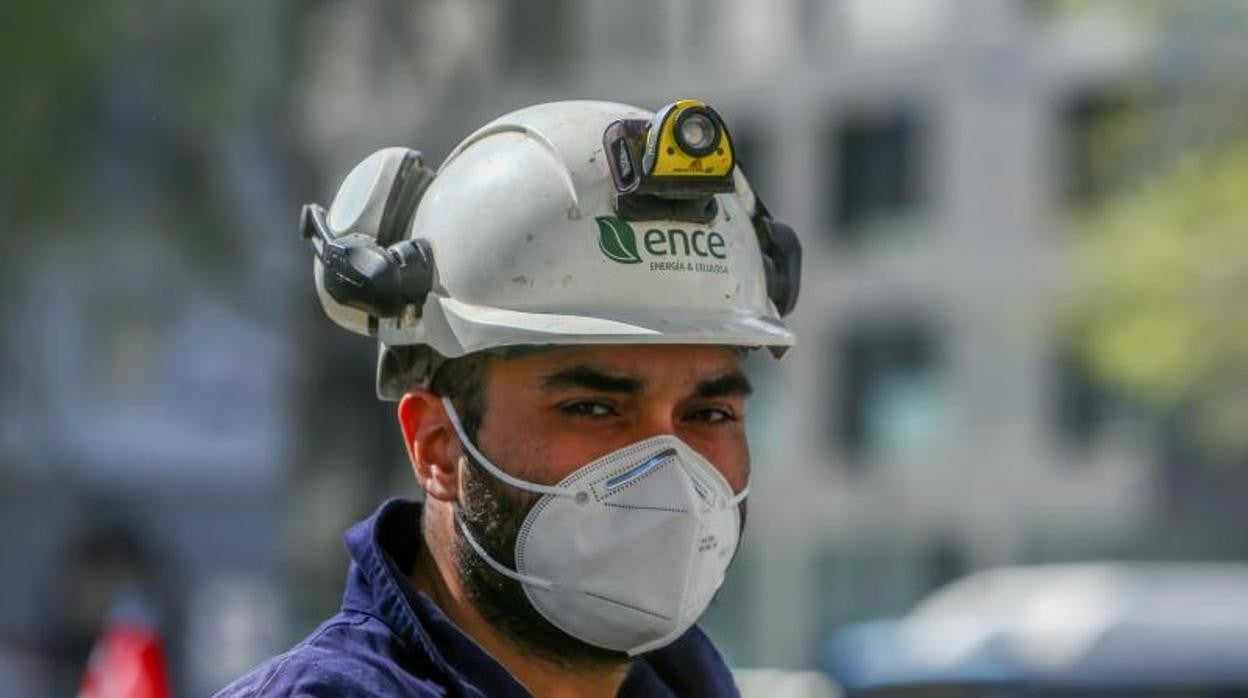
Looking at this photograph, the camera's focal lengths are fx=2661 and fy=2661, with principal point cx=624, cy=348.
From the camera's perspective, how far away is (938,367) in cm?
3231

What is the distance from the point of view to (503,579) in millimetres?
2889

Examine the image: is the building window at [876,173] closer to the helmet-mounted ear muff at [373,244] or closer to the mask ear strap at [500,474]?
the helmet-mounted ear muff at [373,244]

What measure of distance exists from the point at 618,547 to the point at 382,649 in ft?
0.94

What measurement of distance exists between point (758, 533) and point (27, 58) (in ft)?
56.3

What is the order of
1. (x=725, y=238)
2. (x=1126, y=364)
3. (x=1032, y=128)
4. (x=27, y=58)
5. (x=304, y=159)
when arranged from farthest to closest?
(x=1032, y=128), (x=304, y=159), (x=1126, y=364), (x=27, y=58), (x=725, y=238)

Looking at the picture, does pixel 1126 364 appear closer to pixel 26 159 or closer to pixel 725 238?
pixel 26 159

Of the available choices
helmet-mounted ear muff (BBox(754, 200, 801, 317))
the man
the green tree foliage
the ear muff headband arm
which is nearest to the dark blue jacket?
the man

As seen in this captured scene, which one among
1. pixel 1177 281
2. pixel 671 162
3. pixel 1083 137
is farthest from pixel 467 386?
pixel 1083 137

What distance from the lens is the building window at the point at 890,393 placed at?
3250cm

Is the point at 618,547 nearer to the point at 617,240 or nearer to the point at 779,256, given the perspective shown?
the point at 617,240

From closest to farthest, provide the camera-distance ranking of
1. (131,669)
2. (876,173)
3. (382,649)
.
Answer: (382,649) → (131,669) → (876,173)

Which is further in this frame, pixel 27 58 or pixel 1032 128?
pixel 1032 128

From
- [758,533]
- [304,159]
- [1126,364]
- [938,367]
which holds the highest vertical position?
[304,159]

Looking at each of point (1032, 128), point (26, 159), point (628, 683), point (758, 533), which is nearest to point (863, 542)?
point (758, 533)
